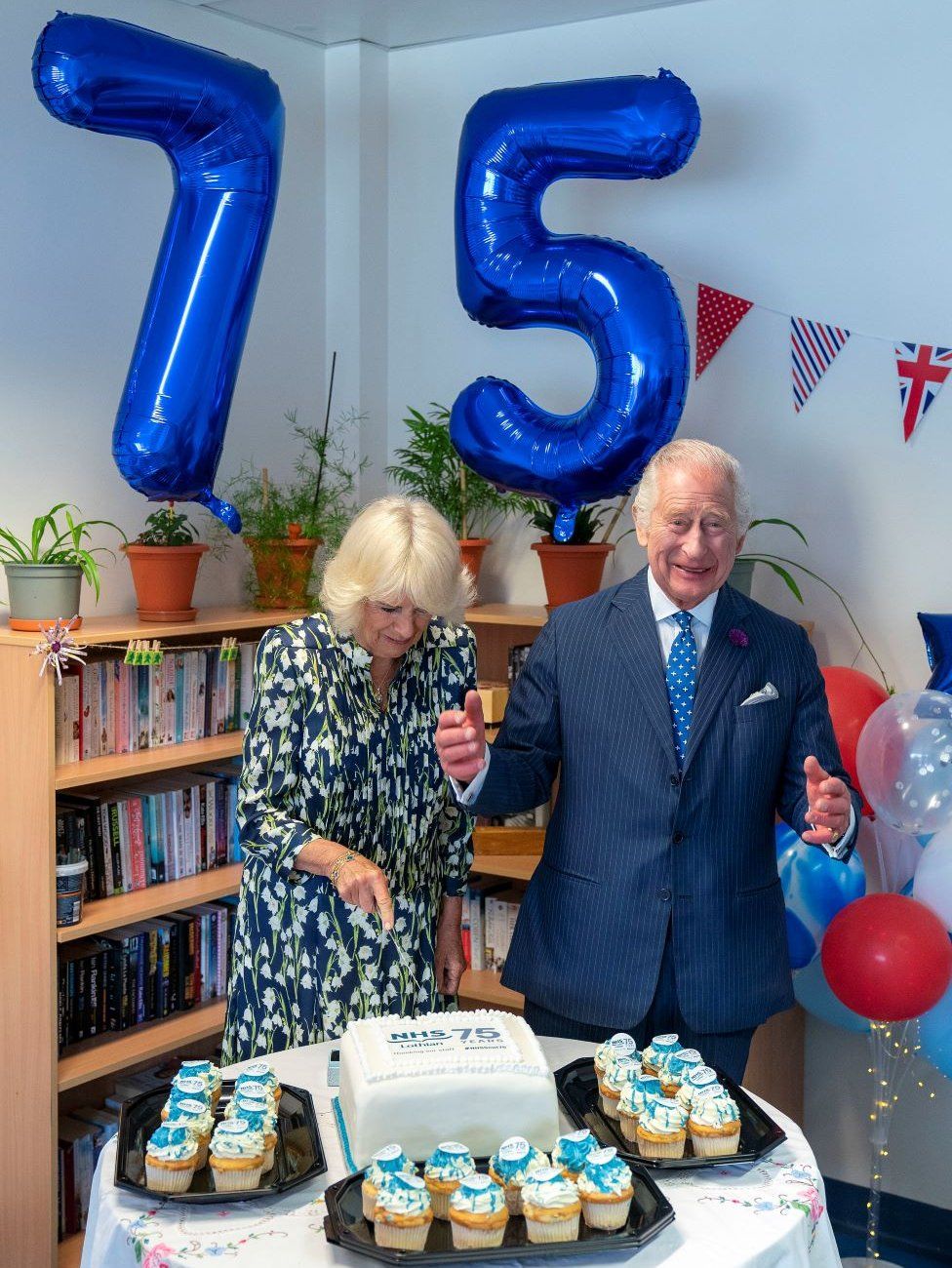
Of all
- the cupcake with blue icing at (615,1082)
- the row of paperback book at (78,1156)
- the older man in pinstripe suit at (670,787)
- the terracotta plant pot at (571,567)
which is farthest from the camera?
the terracotta plant pot at (571,567)

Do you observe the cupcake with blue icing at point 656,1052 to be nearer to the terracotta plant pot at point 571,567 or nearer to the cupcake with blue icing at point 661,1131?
the cupcake with blue icing at point 661,1131

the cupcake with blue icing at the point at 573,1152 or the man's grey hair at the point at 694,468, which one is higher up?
the man's grey hair at the point at 694,468

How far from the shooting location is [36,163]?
308cm

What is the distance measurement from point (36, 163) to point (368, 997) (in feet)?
6.71

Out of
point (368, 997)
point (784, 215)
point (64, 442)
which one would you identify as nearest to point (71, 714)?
point (64, 442)

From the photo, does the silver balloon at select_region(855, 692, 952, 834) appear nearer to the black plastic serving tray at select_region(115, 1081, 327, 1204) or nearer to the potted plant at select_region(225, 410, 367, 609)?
the black plastic serving tray at select_region(115, 1081, 327, 1204)

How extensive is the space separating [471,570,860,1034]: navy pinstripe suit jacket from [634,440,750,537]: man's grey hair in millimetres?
128

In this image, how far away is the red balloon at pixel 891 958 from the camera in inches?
98.3

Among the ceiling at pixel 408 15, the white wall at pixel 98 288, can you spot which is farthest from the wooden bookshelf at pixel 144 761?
the ceiling at pixel 408 15

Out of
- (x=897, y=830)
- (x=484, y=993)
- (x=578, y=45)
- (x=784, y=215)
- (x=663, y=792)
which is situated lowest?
(x=484, y=993)

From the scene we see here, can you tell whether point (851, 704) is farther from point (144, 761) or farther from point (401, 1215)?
point (401, 1215)

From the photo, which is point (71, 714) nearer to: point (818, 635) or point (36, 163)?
point (36, 163)

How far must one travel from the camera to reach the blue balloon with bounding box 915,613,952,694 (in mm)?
2848

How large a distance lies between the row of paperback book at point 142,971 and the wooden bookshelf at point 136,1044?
0.02 metres
